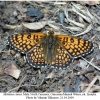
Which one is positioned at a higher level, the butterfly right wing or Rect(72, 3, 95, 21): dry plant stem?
Rect(72, 3, 95, 21): dry plant stem

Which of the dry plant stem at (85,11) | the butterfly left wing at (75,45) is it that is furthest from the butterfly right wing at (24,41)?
the dry plant stem at (85,11)

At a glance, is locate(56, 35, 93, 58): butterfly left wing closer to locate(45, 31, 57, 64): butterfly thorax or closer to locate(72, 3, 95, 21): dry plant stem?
locate(45, 31, 57, 64): butterfly thorax

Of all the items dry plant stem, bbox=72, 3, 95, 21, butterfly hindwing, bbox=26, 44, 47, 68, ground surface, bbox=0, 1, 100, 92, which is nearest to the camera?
ground surface, bbox=0, 1, 100, 92

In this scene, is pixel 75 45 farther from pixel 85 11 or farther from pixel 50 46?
pixel 85 11

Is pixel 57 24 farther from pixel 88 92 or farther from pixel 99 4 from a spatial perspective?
pixel 88 92

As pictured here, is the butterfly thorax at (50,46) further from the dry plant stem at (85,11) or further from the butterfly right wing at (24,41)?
the dry plant stem at (85,11)

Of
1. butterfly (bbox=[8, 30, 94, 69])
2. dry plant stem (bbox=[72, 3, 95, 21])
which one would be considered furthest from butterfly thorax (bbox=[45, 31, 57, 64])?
dry plant stem (bbox=[72, 3, 95, 21])

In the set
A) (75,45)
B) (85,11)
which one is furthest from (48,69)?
(85,11)
